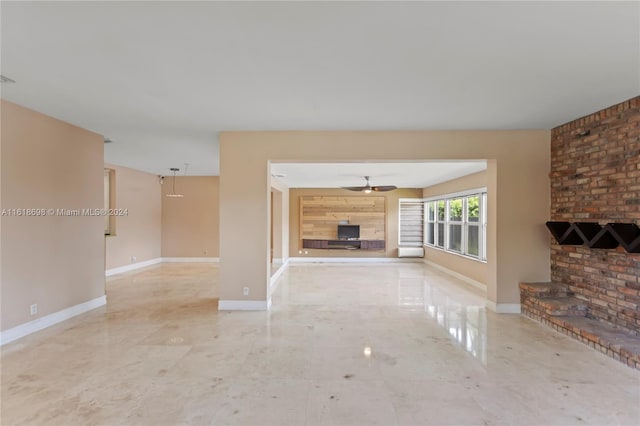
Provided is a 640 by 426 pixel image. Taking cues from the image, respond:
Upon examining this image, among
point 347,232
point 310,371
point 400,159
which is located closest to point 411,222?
point 347,232

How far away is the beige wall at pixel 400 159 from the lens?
14.4ft

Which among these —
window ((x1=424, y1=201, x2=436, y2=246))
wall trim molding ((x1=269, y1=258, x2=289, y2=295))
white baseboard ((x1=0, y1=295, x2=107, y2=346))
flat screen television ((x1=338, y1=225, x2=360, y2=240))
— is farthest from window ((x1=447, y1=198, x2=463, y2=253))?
white baseboard ((x1=0, y1=295, x2=107, y2=346))

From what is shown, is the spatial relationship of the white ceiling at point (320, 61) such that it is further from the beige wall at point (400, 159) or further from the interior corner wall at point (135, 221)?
the interior corner wall at point (135, 221)

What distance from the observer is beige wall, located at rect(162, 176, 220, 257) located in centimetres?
902

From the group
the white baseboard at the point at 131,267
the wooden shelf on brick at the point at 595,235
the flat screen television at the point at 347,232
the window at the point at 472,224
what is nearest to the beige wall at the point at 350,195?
the flat screen television at the point at 347,232

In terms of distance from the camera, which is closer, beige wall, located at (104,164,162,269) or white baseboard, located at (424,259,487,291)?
white baseboard, located at (424,259,487,291)

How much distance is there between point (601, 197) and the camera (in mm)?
3564

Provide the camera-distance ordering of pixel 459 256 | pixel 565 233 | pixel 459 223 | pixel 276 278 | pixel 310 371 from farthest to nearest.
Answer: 1. pixel 459 223
2. pixel 459 256
3. pixel 276 278
4. pixel 565 233
5. pixel 310 371

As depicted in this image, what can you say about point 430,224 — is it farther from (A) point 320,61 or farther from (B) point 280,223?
(A) point 320,61

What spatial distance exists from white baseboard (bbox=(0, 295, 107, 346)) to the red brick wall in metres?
6.66

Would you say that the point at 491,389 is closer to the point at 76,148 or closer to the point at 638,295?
the point at 638,295

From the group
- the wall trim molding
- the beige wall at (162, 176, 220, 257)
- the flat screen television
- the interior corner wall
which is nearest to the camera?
the wall trim molding

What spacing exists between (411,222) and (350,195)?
2.16 m

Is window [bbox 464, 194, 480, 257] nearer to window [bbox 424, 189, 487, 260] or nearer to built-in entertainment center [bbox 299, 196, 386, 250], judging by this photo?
window [bbox 424, 189, 487, 260]
